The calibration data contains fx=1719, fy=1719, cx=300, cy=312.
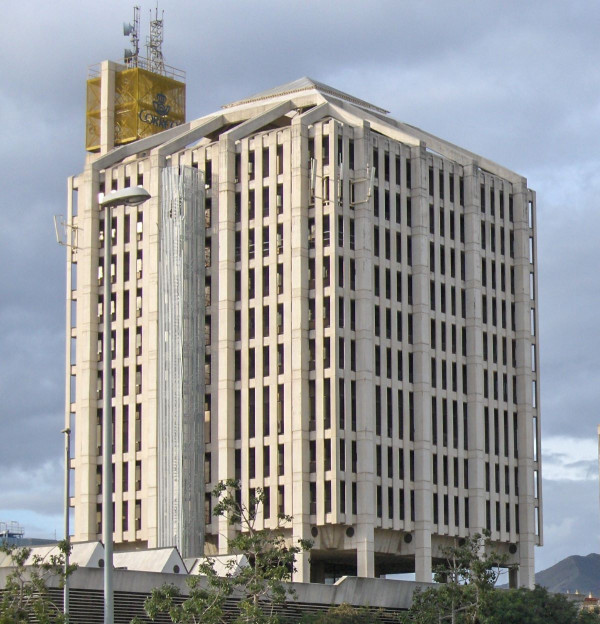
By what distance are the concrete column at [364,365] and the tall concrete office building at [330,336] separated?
0.15 m

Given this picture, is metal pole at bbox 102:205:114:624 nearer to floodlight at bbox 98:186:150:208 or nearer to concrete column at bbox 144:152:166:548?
floodlight at bbox 98:186:150:208

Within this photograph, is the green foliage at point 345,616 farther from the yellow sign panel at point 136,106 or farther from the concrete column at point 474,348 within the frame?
the yellow sign panel at point 136,106

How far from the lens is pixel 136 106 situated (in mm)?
137250

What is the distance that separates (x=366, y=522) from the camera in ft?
377

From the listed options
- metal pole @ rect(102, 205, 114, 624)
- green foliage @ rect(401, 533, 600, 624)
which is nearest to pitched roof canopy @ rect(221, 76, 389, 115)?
green foliage @ rect(401, 533, 600, 624)

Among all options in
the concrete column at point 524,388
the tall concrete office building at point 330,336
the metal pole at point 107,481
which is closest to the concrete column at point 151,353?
the tall concrete office building at point 330,336

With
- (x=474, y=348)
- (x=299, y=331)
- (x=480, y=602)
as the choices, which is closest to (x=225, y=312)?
(x=299, y=331)

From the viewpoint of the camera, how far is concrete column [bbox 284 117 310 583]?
11450cm

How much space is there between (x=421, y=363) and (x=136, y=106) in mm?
33705

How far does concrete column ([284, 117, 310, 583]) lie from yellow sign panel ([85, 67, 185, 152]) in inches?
872

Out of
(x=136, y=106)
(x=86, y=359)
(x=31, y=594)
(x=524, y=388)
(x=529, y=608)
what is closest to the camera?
(x=31, y=594)

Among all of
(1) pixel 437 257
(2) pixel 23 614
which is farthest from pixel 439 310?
(2) pixel 23 614

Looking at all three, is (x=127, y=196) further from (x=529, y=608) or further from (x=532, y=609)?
(x=532, y=609)

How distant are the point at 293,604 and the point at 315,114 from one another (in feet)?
118
